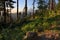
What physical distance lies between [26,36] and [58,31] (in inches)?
61.3

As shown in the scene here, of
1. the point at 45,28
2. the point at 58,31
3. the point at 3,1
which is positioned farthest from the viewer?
the point at 3,1

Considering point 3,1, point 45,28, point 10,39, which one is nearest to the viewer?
point 10,39

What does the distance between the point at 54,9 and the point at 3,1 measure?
9.27 metres

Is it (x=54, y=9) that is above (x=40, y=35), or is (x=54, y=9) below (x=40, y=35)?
above

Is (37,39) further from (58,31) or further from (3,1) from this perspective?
(3,1)

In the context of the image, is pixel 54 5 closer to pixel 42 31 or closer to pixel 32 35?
pixel 42 31

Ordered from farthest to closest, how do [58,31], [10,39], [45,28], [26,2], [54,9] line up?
[26,2] < [54,9] < [45,28] < [58,31] < [10,39]

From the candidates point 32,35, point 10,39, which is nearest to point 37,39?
point 32,35

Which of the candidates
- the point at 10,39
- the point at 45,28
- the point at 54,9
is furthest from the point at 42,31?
the point at 54,9

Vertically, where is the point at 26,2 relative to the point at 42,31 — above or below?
above

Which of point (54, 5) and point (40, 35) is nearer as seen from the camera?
point (40, 35)

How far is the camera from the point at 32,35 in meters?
6.54

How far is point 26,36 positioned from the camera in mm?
6613

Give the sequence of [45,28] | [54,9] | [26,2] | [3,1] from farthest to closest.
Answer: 1. [3,1]
2. [26,2]
3. [54,9]
4. [45,28]
